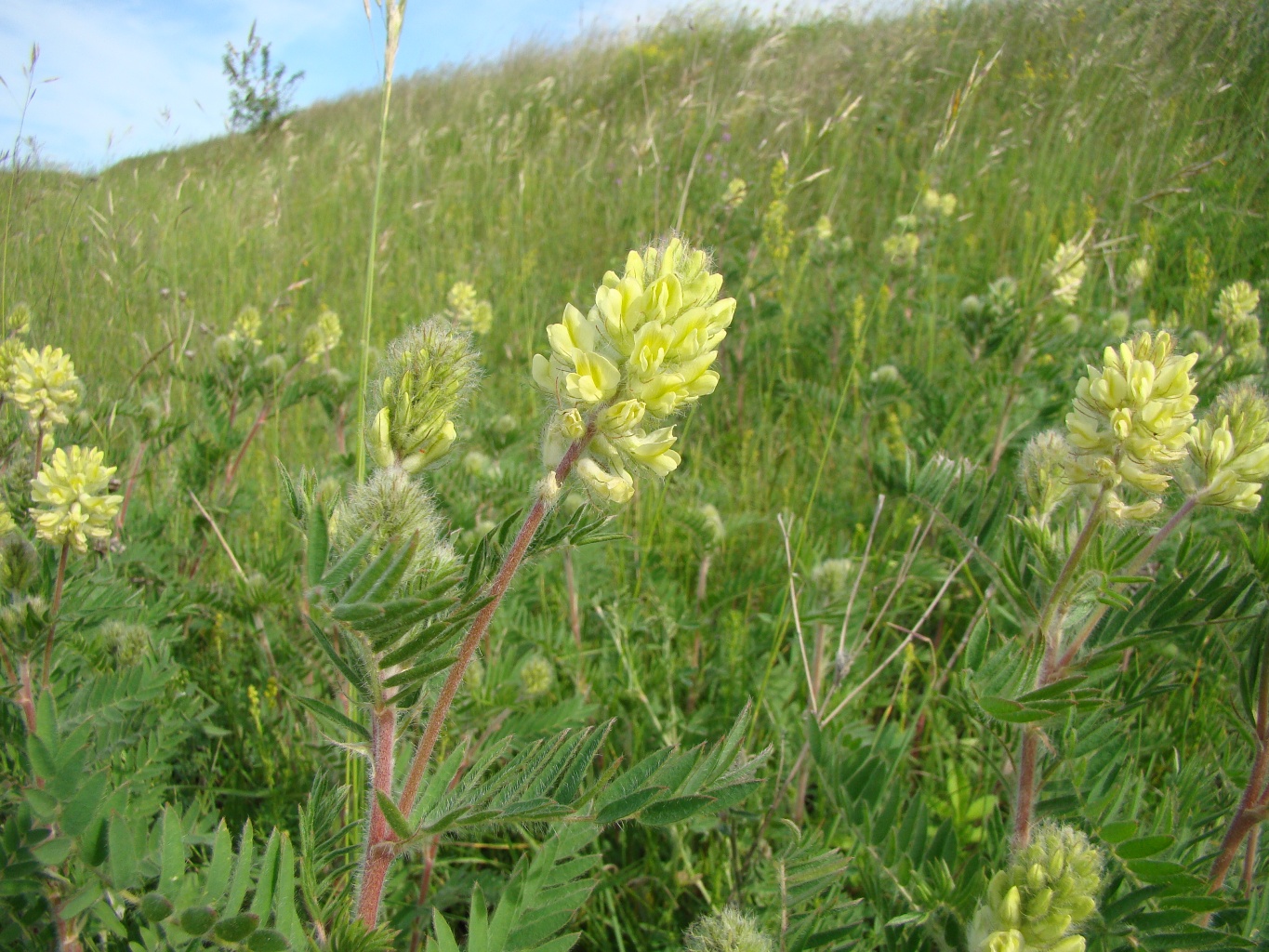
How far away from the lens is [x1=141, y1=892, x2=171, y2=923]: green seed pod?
2.40 feet

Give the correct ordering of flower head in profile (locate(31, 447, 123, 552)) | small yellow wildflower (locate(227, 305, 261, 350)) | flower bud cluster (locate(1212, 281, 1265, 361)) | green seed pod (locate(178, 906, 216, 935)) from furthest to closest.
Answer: flower bud cluster (locate(1212, 281, 1265, 361)) < small yellow wildflower (locate(227, 305, 261, 350)) < flower head in profile (locate(31, 447, 123, 552)) < green seed pod (locate(178, 906, 216, 935))

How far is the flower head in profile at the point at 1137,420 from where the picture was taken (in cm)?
109

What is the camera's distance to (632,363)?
81 cm

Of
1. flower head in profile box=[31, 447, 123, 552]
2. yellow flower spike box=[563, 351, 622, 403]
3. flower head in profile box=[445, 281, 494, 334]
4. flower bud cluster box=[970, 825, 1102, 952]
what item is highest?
flower head in profile box=[445, 281, 494, 334]

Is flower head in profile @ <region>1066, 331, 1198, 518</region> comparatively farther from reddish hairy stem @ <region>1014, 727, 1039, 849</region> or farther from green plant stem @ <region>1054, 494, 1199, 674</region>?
reddish hairy stem @ <region>1014, 727, 1039, 849</region>

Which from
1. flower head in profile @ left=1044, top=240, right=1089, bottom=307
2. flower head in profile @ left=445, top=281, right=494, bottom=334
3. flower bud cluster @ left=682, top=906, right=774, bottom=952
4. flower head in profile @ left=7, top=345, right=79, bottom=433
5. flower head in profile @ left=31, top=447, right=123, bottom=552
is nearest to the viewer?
flower bud cluster @ left=682, top=906, right=774, bottom=952

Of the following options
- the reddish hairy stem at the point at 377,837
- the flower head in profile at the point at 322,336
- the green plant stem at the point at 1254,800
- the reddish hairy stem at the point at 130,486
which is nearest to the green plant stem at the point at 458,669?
the reddish hairy stem at the point at 377,837

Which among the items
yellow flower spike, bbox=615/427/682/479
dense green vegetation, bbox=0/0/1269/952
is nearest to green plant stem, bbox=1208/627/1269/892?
dense green vegetation, bbox=0/0/1269/952

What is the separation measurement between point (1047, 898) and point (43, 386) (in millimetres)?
2286

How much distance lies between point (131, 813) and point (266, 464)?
211cm

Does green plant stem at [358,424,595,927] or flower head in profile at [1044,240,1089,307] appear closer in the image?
green plant stem at [358,424,595,927]

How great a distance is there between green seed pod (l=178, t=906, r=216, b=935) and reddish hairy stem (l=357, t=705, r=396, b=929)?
0.65 ft

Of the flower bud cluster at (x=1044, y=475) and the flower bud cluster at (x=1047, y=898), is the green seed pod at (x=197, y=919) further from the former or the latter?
the flower bud cluster at (x=1044, y=475)

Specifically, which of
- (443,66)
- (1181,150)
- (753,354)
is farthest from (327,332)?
(443,66)
